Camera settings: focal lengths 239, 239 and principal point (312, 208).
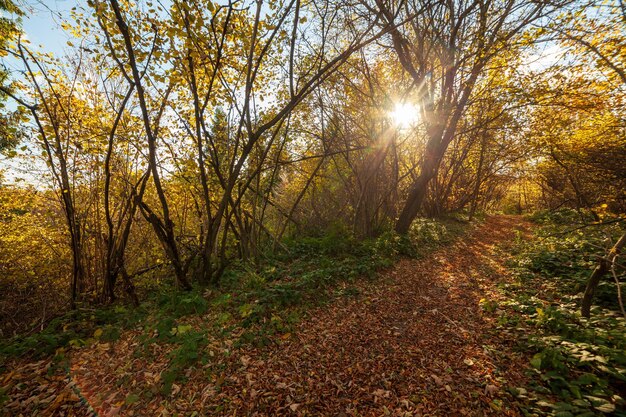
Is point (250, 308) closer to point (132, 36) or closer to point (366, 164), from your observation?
point (132, 36)

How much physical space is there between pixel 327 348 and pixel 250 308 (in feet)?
5.11

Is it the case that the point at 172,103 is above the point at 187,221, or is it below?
above

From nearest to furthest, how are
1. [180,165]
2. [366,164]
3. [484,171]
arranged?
[180,165]
[366,164]
[484,171]

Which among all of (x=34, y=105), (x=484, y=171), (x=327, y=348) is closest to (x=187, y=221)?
(x=34, y=105)

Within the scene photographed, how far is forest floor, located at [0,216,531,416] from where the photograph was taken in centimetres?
272

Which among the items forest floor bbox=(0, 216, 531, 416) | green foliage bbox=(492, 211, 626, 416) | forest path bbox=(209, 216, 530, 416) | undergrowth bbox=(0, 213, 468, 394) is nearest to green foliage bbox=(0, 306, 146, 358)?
undergrowth bbox=(0, 213, 468, 394)

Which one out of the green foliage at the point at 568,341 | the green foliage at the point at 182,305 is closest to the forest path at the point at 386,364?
the green foliage at the point at 568,341

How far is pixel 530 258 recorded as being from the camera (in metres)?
6.09

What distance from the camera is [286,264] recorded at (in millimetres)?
7305

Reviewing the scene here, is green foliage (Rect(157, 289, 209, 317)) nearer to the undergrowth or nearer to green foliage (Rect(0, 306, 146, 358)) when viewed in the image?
the undergrowth

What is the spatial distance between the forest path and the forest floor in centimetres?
1

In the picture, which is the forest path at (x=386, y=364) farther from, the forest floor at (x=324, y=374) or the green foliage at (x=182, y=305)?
the green foliage at (x=182, y=305)

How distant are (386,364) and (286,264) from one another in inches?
175

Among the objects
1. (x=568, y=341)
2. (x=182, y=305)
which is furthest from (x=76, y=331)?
(x=568, y=341)
